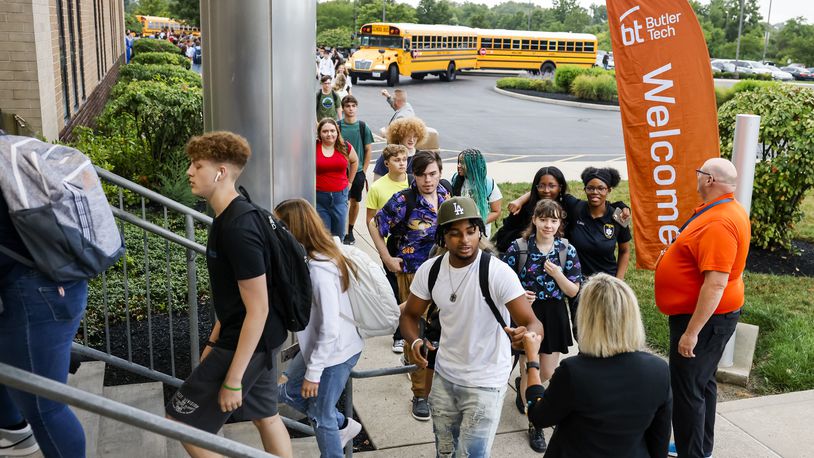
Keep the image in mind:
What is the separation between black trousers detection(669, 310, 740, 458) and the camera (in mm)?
4688

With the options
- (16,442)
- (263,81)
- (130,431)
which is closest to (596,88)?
(263,81)

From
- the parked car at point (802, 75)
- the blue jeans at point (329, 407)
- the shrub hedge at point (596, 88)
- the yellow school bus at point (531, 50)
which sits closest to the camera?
the blue jeans at point (329, 407)

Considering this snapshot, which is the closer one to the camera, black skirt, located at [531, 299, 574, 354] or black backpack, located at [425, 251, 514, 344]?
black backpack, located at [425, 251, 514, 344]

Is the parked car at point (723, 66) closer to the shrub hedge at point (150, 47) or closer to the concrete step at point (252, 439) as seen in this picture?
the shrub hedge at point (150, 47)

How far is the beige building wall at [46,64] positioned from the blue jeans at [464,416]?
724 centimetres

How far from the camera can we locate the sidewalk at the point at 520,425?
5.13 metres

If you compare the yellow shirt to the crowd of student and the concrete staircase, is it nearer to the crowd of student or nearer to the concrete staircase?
the crowd of student

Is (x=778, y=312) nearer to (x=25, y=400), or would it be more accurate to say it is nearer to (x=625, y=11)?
(x=625, y=11)

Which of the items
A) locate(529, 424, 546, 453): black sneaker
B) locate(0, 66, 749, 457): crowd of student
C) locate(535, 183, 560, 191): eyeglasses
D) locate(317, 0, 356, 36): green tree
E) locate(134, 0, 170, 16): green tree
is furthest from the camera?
locate(134, 0, 170, 16): green tree

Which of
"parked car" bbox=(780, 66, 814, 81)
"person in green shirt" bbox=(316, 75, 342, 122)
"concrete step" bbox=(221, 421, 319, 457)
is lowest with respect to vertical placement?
"concrete step" bbox=(221, 421, 319, 457)

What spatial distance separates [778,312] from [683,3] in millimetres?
3710

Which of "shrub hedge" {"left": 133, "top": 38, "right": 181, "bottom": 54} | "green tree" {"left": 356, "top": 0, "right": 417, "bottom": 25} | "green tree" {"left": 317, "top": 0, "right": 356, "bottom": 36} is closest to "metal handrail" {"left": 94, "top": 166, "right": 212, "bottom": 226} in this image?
"shrub hedge" {"left": 133, "top": 38, "right": 181, "bottom": 54}

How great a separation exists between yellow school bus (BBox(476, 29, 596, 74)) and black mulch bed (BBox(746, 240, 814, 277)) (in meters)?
35.6

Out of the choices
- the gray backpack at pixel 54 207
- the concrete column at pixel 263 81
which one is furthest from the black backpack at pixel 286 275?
the concrete column at pixel 263 81
